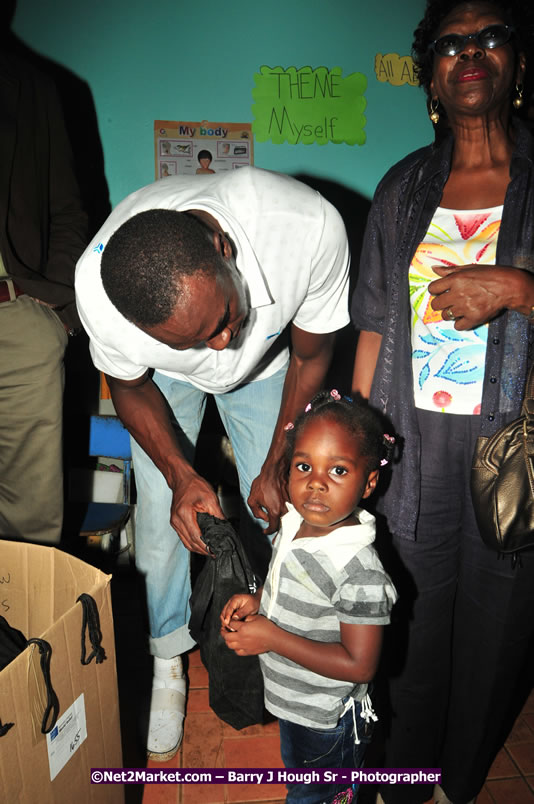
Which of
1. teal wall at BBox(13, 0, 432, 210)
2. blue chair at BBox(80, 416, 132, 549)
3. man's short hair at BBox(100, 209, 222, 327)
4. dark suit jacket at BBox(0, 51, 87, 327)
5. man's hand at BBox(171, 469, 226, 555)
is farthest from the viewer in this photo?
teal wall at BBox(13, 0, 432, 210)

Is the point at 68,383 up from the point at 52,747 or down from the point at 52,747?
up

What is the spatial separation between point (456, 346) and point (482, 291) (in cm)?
18

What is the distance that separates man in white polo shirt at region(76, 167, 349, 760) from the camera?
1259 mm

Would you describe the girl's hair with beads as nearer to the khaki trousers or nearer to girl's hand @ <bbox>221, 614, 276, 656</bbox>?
girl's hand @ <bbox>221, 614, 276, 656</bbox>

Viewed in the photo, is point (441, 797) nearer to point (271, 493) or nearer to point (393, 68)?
point (271, 493)

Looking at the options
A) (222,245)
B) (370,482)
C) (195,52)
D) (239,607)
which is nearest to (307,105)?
(195,52)

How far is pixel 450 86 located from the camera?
4.84 feet

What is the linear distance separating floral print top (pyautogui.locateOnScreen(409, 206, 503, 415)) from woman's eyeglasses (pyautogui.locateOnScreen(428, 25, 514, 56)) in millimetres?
389

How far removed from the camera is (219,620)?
144 cm

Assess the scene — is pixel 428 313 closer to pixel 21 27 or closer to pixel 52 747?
pixel 52 747

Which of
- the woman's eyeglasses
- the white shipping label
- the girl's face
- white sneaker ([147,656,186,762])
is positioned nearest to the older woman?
the woman's eyeglasses

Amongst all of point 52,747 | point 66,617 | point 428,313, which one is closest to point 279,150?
point 428,313

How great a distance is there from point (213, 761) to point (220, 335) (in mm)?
1476

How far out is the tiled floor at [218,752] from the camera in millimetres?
1836
